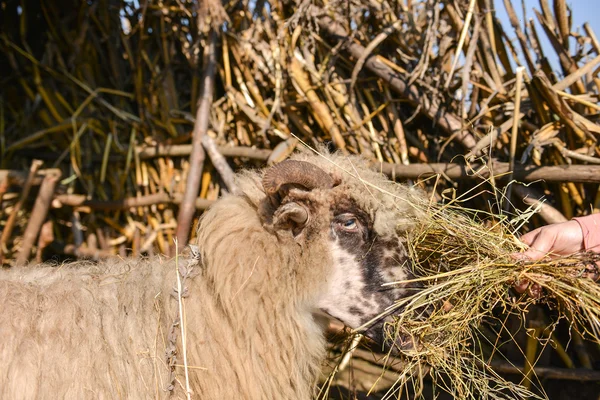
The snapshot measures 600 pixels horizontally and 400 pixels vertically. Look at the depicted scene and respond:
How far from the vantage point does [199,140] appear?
17.0 ft

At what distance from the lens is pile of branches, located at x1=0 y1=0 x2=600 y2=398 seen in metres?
3.83

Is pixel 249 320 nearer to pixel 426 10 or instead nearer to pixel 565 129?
pixel 565 129

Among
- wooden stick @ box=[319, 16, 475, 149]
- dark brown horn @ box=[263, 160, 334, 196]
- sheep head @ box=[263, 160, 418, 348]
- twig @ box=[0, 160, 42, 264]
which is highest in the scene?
wooden stick @ box=[319, 16, 475, 149]

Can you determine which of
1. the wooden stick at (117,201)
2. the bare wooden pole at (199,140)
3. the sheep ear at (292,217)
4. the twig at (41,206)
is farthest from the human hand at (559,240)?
the twig at (41,206)

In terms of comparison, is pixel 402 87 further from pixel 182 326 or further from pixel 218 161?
pixel 182 326

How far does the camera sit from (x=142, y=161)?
5.81 meters

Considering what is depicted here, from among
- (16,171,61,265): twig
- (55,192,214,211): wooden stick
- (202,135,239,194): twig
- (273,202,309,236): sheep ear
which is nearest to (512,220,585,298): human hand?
(273,202,309,236): sheep ear

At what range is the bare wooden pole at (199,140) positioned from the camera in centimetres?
512

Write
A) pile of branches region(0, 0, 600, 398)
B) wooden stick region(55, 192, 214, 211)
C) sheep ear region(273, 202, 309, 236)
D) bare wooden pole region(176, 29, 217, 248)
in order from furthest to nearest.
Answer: wooden stick region(55, 192, 214, 211)
bare wooden pole region(176, 29, 217, 248)
pile of branches region(0, 0, 600, 398)
sheep ear region(273, 202, 309, 236)

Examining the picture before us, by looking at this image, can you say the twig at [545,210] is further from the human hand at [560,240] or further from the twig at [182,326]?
the twig at [182,326]

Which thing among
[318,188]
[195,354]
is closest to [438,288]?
[318,188]

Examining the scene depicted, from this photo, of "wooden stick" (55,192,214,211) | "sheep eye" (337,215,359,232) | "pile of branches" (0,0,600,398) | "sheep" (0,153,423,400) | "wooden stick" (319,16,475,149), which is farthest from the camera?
"wooden stick" (55,192,214,211)

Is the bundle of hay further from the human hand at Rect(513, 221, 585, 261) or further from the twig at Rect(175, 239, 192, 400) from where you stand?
the twig at Rect(175, 239, 192, 400)

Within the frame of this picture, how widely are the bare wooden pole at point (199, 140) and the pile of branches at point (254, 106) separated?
0.06 feet
